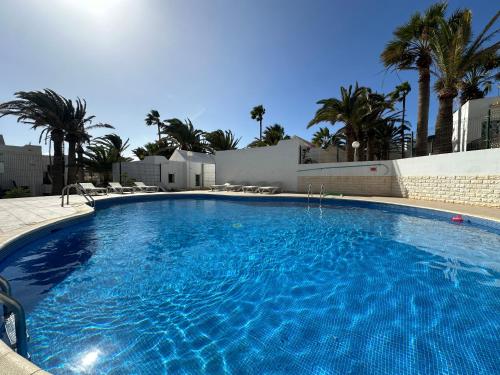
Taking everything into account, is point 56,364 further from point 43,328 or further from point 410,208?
point 410,208

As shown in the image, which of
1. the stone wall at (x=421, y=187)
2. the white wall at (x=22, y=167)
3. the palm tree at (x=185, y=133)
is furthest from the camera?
the palm tree at (x=185, y=133)

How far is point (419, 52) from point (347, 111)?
17.6 ft

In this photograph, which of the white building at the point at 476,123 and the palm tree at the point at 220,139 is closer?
the white building at the point at 476,123

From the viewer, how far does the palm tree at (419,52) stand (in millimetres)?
11953

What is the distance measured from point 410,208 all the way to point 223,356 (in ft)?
36.6

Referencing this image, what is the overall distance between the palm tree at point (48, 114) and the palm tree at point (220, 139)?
1468 centimetres

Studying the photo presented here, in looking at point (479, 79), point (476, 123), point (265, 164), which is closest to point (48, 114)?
point (265, 164)

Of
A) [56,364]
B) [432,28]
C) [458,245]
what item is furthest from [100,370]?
[432,28]

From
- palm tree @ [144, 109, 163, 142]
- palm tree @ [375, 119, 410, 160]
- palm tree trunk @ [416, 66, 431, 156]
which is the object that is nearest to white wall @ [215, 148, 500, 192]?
palm tree trunk @ [416, 66, 431, 156]

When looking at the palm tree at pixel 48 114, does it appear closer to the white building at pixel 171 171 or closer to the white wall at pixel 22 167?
the white wall at pixel 22 167

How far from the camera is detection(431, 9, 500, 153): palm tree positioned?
9.95 m

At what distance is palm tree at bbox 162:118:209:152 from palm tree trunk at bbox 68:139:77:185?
11.3 meters

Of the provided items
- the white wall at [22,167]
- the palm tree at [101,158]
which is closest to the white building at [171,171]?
the palm tree at [101,158]

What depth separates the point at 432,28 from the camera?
11.6 meters
